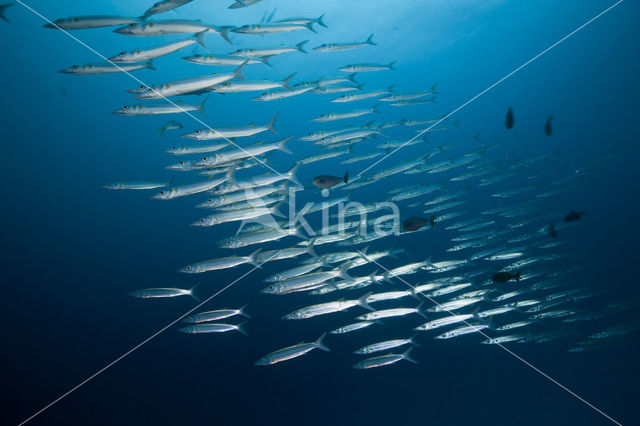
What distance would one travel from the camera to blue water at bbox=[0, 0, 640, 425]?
45.7 feet

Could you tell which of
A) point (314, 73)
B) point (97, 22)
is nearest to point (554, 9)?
point (314, 73)

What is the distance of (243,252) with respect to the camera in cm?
1483

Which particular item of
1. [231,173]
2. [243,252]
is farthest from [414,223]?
[243,252]

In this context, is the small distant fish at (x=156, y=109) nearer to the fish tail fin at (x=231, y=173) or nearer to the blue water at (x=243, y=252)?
the fish tail fin at (x=231, y=173)

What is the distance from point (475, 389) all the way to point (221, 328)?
18.1 metres

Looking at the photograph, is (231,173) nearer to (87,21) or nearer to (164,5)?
(164,5)

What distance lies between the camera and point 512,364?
19.8m

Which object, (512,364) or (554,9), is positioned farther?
(554,9)

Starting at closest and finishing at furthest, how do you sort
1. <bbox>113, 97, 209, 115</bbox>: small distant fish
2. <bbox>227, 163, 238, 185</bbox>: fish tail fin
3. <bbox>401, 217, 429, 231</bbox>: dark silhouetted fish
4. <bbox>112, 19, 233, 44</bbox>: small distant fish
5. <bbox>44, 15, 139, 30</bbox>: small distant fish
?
<bbox>44, 15, 139, 30</bbox>: small distant fish, <bbox>112, 19, 233, 44</bbox>: small distant fish, <bbox>113, 97, 209, 115</bbox>: small distant fish, <bbox>401, 217, 429, 231</bbox>: dark silhouetted fish, <bbox>227, 163, 238, 185</bbox>: fish tail fin

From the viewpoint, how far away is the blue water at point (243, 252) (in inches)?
549

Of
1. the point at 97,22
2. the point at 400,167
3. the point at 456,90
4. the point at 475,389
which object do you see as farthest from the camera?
the point at 456,90

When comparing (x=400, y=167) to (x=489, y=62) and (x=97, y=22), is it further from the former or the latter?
(x=489, y=62)

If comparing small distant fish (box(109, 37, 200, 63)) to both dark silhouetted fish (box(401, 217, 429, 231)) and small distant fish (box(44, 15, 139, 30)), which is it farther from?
dark silhouetted fish (box(401, 217, 429, 231))

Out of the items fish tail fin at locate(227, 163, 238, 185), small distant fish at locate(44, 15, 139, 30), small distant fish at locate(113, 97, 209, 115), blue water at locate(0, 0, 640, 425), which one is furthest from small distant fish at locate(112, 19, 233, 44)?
blue water at locate(0, 0, 640, 425)
